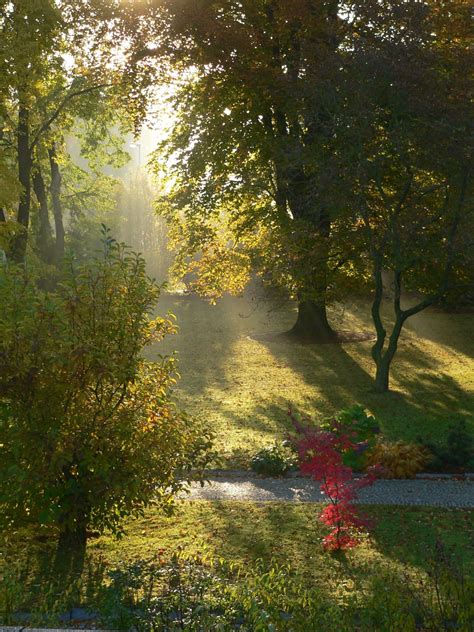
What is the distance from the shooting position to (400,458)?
42.2 feet

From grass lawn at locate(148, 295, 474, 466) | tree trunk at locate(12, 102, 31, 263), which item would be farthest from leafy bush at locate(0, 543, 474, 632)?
tree trunk at locate(12, 102, 31, 263)

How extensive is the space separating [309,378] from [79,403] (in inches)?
555

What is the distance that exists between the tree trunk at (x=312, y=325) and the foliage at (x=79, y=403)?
19.3 metres

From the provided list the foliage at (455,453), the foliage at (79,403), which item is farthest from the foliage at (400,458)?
the foliage at (79,403)

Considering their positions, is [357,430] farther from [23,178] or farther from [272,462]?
[23,178]

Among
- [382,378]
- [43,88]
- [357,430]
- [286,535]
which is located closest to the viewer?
[286,535]

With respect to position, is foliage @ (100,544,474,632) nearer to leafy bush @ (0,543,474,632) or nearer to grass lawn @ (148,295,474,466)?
leafy bush @ (0,543,474,632)

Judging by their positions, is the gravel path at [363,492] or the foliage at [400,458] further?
the foliage at [400,458]

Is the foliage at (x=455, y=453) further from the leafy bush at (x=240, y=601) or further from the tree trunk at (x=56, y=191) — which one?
the tree trunk at (x=56, y=191)

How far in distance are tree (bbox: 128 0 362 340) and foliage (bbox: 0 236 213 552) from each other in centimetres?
960

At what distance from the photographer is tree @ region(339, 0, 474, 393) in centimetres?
1650

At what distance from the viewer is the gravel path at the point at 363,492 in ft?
37.2

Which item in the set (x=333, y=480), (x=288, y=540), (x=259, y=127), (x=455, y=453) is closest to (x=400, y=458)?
(x=455, y=453)

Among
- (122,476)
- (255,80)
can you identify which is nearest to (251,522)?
(122,476)
